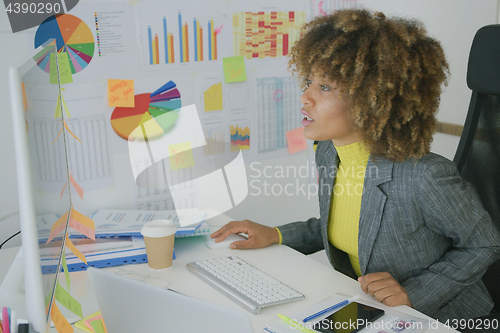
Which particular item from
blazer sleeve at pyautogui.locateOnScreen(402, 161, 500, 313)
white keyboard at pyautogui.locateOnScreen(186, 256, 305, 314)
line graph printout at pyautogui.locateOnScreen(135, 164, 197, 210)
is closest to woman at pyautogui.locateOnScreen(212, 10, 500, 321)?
blazer sleeve at pyautogui.locateOnScreen(402, 161, 500, 313)

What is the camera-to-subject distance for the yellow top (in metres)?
1.26

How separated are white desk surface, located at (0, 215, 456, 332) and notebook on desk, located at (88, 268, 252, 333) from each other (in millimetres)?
233

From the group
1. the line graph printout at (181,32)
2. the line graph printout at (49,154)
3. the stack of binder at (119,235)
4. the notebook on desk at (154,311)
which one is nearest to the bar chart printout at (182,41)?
the line graph printout at (181,32)

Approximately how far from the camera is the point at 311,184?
1.99 m

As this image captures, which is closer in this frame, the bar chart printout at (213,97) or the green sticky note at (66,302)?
the green sticky note at (66,302)

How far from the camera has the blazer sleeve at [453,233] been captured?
1.08 metres

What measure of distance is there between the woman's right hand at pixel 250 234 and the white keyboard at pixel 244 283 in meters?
0.09

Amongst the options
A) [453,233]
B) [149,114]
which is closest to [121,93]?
[149,114]

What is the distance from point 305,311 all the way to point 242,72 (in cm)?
101

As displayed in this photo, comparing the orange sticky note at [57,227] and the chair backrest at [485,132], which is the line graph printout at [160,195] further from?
the chair backrest at [485,132]

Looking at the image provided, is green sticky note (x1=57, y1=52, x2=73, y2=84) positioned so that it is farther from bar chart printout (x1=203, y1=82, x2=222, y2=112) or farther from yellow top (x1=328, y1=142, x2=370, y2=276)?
yellow top (x1=328, y1=142, x2=370, y2=276)

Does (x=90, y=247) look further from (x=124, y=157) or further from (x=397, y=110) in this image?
(x=397, y=110)

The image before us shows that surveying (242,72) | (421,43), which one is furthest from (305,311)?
(242,72)

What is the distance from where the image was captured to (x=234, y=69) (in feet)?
5.48
